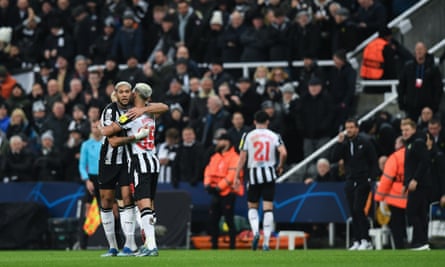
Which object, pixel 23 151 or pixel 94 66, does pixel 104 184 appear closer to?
pixel 23 151

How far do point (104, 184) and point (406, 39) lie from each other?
11.1 metres

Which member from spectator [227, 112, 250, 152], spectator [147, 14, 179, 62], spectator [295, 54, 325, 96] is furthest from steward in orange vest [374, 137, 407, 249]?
spectator [147, 14, 179, 62]

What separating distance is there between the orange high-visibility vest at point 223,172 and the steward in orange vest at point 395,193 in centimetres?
321

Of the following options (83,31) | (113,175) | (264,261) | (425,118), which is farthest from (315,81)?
(264,261)

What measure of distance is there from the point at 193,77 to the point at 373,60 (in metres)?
3.96

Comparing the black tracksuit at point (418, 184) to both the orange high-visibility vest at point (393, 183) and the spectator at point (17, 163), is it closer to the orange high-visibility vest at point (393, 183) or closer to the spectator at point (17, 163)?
the orange high-visibility vest at point (393, 183)

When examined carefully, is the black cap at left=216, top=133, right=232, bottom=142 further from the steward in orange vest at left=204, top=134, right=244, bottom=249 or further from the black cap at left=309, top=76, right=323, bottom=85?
the black cap at left=309, top=76, right=323, bottom=85

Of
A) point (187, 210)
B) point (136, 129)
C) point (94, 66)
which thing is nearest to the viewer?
point (136, 129)

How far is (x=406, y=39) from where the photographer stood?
27.1 meters

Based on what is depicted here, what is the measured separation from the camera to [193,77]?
26906mm

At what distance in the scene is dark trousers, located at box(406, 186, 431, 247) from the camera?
2086 centimetres

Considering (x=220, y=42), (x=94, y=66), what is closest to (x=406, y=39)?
(x=220, y=42)

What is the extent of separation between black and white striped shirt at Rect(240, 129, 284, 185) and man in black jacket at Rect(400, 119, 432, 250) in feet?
7.25

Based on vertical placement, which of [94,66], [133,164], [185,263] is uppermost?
[94,66]
